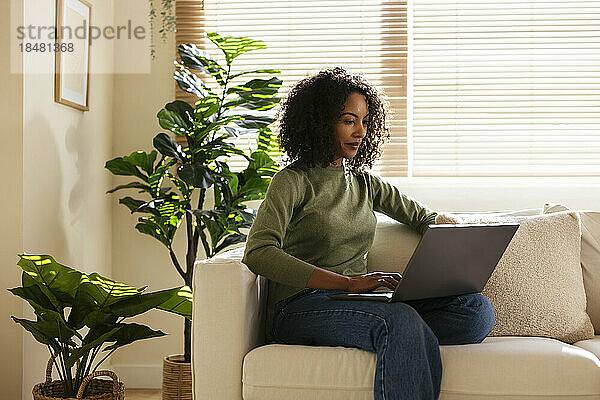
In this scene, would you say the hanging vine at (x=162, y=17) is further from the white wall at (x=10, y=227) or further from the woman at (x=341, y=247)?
the woman at (x=341, y=247)

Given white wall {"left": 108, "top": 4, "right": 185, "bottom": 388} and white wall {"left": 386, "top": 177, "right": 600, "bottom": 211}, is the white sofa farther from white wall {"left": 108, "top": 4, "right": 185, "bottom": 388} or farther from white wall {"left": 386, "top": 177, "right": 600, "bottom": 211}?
white wall {"left": 108, "top": 4, "right": 185, "bottom": 388}

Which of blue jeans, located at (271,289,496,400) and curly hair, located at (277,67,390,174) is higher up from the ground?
curly hair, located at (277,67,390,174)

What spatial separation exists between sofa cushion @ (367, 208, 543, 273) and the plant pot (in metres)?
0.95

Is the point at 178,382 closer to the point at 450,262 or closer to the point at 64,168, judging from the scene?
the point at 64,168

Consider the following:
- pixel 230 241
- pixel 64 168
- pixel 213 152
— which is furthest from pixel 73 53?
pixel 230 241

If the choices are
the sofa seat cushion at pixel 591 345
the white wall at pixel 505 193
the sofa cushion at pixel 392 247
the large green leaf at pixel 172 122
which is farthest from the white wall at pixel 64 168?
the sofa seat cushion at pixel 591 345

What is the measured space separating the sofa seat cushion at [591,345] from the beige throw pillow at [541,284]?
0.04 metres

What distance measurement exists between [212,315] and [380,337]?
0.49m

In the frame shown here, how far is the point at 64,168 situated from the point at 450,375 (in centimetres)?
184

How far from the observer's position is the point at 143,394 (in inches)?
140

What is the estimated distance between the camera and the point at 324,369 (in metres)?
2.10

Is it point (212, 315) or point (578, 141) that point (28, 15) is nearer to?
point (212, 315)

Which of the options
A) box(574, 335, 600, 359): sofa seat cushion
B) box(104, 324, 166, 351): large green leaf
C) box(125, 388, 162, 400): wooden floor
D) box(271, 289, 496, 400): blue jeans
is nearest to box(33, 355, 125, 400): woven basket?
box(104, 324, 166, 351): large green leaf

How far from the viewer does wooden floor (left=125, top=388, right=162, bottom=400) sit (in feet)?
11.4
